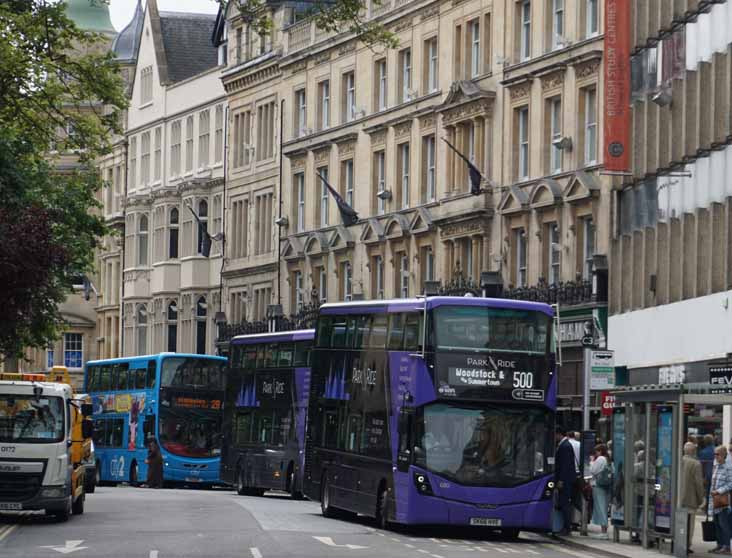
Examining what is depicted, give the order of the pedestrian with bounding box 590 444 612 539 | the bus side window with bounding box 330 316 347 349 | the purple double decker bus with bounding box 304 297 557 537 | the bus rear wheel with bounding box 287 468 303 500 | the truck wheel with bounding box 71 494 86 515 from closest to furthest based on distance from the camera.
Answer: the purple double decker bus with bounding box 304 297 557 537 → the pedestrian with bounding box 590 444 612 539 → the bus side window with bounding box 330 316 347 349 → the truck wheel with bounding box 71 494 86 515 → the bus rear wheel with bounding box 287 468 303 500

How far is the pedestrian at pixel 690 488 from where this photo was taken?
1166 inches

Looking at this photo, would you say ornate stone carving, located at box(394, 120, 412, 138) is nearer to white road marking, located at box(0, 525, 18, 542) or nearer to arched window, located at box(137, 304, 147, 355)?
arched window, located at box(137, 304, 147, 355)

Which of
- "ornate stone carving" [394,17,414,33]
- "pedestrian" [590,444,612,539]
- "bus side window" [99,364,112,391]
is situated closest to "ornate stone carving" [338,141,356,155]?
"ornate stone carving" [394,17,414,33]

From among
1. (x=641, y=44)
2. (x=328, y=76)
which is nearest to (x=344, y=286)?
(x=328, y=76)

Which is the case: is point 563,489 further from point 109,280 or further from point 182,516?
point 109,280

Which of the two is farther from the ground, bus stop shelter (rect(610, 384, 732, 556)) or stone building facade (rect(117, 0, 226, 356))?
stone building facade (rect(117, 0, 226, 356))

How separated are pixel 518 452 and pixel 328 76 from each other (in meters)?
41.9

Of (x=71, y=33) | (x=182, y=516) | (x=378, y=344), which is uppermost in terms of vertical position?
(x=71, y=33)

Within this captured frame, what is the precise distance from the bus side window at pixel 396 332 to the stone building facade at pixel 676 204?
868 centimetres

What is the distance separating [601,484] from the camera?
116 ft

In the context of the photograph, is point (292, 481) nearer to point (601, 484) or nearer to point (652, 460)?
point (601, 484)

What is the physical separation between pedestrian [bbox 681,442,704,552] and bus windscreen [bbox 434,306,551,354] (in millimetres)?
4084

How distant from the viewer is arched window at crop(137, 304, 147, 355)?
307 ft

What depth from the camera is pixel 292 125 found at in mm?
77562
